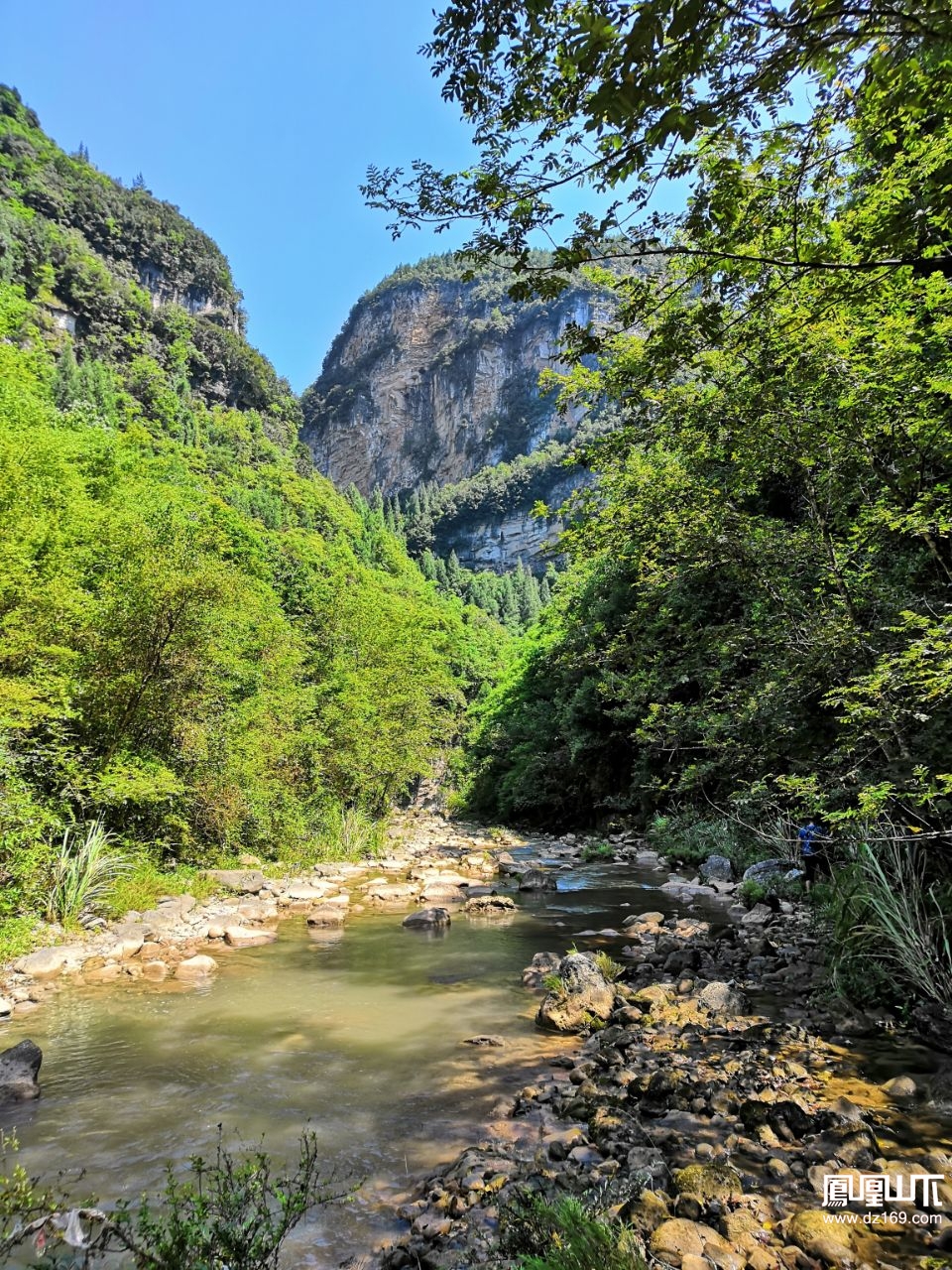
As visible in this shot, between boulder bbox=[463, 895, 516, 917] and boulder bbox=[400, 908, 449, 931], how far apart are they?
980mm

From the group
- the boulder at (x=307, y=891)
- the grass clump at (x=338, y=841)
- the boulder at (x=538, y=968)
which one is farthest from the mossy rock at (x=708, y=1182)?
the grass clump at (x=338, y=841)

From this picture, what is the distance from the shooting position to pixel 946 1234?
286 centimetres

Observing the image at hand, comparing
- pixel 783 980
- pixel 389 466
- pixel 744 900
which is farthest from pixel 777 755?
pixel 389 466

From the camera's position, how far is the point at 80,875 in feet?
A: 30.4

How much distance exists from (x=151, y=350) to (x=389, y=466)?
75.7 metres

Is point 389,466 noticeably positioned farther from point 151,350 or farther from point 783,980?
point 783,980

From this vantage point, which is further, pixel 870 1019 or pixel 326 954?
pixel 326 954

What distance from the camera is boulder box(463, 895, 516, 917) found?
1207 cm

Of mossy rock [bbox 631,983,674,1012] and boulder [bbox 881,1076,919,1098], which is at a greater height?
boulder [bbox 881,1076,919,1098]

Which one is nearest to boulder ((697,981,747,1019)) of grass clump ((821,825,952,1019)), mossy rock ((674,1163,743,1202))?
grass clump ((821,825,952,1019))

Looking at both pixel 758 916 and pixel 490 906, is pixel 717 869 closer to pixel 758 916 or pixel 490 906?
Result: pixel 758 916

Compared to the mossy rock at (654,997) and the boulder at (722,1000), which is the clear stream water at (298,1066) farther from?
the boulder at (722,1000)

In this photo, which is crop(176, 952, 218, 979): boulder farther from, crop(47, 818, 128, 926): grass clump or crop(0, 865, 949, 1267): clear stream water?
crop(47, 818, 128, 926): grass clump

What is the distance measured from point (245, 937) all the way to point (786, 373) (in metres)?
10.1
